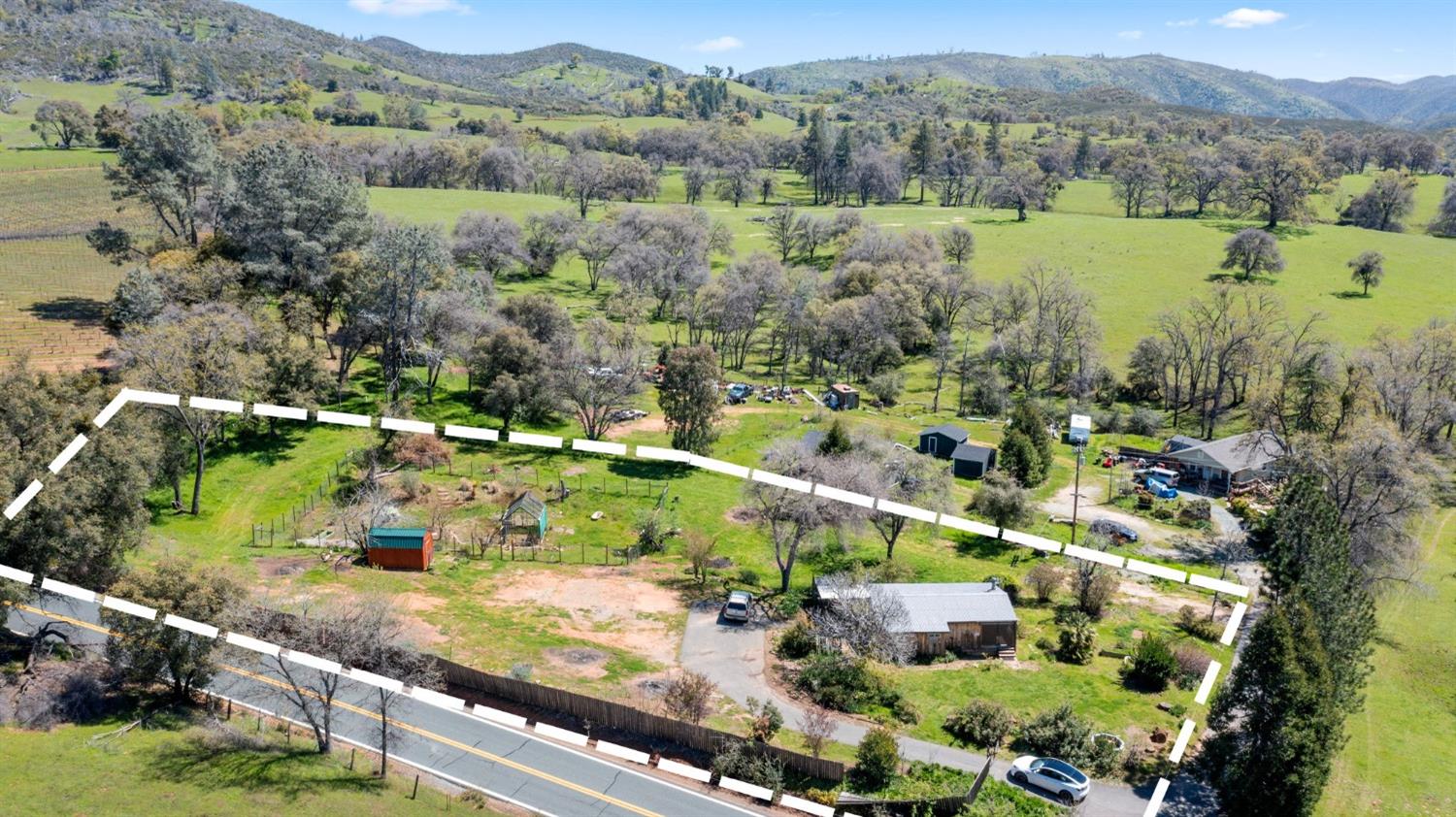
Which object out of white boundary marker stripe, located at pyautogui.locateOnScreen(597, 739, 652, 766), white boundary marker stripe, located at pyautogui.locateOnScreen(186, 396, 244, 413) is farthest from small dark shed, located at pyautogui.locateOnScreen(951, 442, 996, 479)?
white boundary marker stripe, located at pyautogui.locateOnScreen(186, 396, 244, 413)

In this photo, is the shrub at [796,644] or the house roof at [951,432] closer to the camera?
the shrub at [796,644]

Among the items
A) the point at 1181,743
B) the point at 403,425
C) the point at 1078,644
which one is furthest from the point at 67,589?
the point at 1181,743

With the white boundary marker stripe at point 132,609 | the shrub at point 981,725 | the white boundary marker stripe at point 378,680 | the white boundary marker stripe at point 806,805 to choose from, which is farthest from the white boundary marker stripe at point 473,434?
the shrub at point 981,725

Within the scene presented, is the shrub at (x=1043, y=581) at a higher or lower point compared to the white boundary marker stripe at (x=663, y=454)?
lower

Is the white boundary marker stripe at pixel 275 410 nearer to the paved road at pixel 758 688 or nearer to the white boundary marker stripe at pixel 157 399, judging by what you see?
the white boundary marker stripe at pixel 157 399

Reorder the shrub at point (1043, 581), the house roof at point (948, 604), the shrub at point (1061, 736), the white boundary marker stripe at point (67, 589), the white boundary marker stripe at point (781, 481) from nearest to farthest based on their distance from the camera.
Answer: the shrub at point (1061, 736) → the white boundary marker stripe at point (67, 589) → the house roof at point (948, 604) → the white boundary marker stripe at point (781, 481) → the shrub at point (1043, 581)

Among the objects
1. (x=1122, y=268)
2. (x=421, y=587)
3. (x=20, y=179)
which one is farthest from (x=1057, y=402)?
(x=20, y=179)

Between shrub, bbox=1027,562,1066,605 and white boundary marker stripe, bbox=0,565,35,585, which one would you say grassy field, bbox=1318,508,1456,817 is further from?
white boundary marker stripe, bbox=0,565,35,585

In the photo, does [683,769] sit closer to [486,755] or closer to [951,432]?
[486,755]
